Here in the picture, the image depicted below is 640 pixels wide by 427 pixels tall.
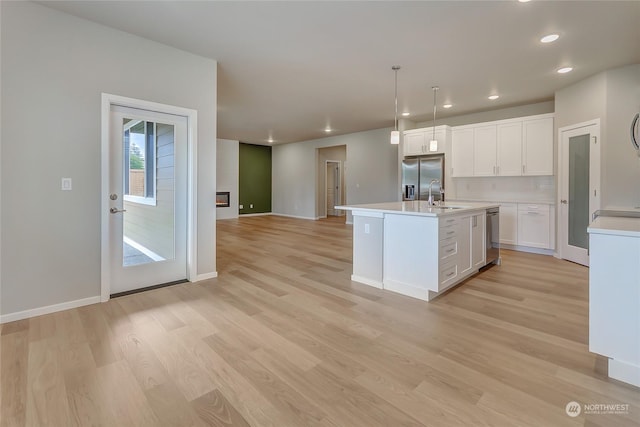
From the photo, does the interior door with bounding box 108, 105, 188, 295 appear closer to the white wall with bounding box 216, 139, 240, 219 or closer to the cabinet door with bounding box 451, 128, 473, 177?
the cabinet door with bounding box 451, 128, 473, 177

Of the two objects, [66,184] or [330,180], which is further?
[330,180]

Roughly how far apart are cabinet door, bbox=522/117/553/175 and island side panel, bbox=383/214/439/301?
3581 millimetres

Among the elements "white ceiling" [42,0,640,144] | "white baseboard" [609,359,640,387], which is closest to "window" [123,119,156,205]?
"white ceiling" [42,0,640,144]

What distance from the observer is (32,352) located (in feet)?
6.76

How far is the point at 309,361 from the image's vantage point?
1981mm

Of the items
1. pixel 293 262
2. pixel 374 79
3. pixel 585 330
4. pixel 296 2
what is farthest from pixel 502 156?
pixel 296 2

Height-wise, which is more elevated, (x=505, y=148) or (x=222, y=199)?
(x=505, y=148)

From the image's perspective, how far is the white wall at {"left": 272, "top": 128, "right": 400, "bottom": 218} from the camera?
805 centimetres

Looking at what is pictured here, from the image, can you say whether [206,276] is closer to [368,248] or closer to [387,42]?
[368,248]

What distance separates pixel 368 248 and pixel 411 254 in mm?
555

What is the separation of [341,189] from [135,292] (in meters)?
9.10

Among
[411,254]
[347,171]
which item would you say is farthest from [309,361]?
[347,171]

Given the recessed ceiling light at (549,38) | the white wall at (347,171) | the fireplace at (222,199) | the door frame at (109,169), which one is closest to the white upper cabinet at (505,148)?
the white wall at (347,171)

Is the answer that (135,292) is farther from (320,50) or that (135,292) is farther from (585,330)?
(585,330)
